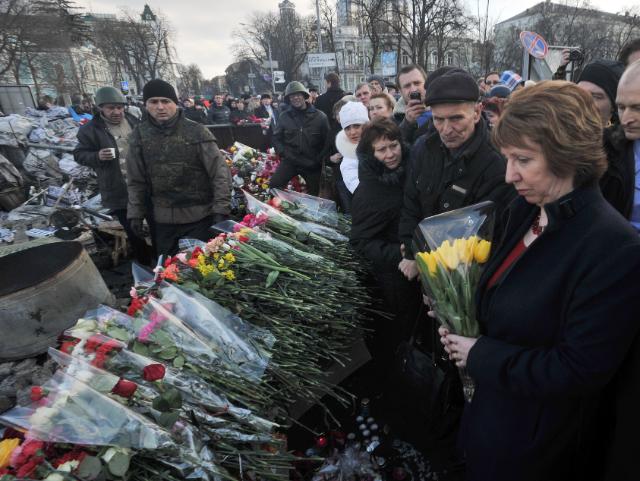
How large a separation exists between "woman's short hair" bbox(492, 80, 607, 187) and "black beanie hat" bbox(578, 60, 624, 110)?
1375 mm

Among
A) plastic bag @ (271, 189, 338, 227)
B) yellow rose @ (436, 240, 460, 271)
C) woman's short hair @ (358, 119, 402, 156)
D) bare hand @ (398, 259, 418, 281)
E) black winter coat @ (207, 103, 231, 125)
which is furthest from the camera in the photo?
black winter coat @ (207, 103, 231, 125)

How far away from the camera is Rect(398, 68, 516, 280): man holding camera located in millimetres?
2072

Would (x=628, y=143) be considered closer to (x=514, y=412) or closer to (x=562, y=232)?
(x=562, y=232)

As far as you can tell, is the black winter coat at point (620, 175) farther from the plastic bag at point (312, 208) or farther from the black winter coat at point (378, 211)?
the plastic bag at point (312, 208)

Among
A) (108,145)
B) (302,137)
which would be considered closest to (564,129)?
(302,137)

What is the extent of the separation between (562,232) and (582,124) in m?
0.33

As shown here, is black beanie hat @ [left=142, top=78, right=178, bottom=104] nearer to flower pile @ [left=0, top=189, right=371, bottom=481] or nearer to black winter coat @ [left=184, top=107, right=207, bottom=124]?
flower pile @ [left=0, top=189, right=371, bottom=481]

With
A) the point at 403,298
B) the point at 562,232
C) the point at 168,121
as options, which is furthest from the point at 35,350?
the point at 562,232

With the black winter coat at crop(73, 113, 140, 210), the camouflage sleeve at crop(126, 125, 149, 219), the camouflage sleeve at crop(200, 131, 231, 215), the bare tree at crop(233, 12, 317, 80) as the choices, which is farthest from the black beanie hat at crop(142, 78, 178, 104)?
the bare tree at crop(233, 12, 317, 80)

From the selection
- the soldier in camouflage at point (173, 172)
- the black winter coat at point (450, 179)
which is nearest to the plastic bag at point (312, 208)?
the soldier in camouflage at point (173, 172)

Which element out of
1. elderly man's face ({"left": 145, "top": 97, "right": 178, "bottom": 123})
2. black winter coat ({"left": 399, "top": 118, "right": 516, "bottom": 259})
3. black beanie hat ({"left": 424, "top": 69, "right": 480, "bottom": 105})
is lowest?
black winter coat ({"left": 399, "top": 118, "right": 516, "bottom": 259})

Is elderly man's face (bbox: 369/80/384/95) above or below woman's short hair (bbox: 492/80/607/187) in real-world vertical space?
above

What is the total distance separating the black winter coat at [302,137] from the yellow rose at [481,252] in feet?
13.7

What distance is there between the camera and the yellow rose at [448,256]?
4.98 feet
